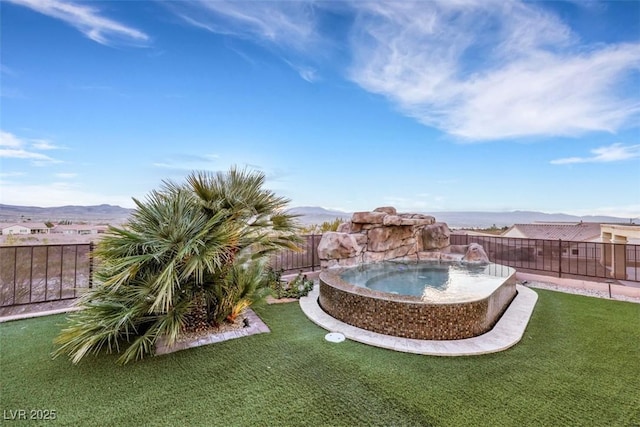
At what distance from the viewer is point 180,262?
346cm

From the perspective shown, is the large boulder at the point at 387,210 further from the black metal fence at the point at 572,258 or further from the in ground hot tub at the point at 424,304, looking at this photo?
the black metal fence at the point at 572,258

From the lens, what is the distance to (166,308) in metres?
3.32

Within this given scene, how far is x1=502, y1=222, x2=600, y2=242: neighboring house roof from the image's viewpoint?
395 inches

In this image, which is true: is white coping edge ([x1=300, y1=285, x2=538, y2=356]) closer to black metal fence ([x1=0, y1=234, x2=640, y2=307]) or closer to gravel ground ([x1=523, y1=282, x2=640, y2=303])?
black metal fence ([x1=0, y1=234, x2=640, y2=307])

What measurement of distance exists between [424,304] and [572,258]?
280 inches

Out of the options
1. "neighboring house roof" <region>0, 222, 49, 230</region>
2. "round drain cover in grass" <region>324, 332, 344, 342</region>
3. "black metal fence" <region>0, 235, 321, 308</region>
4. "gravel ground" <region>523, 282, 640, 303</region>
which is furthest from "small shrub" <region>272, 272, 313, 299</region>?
"neighboring house roof" <region>0, 222, 49, 230</region>

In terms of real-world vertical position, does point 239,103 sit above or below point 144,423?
above

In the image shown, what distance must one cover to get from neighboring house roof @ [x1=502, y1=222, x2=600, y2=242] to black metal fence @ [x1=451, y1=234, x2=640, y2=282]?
170 centimetres

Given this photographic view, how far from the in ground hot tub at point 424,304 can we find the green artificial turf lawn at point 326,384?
547 mm

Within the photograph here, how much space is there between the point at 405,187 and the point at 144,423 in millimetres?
12910

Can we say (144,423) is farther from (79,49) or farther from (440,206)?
(440,206)

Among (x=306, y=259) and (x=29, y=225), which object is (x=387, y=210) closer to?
(x=306, y=259)

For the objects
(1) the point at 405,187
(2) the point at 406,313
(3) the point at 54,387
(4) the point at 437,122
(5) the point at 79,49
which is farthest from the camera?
(1) the point at 405,187

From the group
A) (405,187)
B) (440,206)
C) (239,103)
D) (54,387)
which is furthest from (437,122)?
(54,387)
